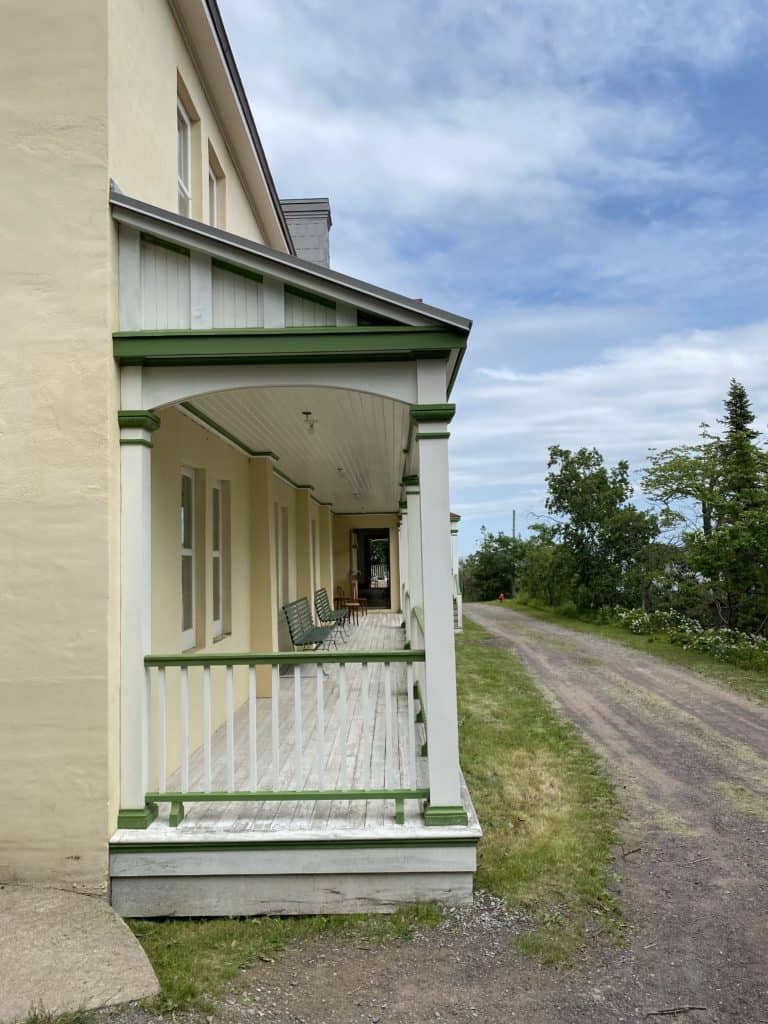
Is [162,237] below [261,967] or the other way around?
the other way around

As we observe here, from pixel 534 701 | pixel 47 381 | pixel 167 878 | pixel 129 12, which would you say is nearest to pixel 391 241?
pixel 534 701

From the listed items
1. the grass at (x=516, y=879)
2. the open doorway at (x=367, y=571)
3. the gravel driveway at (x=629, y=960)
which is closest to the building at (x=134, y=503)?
the grass at (x=516, y=879)

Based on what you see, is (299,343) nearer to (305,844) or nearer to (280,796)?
(280,796)

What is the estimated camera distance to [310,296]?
4.48m

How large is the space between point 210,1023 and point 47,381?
11.4ft

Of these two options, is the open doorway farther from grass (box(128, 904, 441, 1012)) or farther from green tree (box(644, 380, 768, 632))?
grass (box(128, 904, 441, 1012))

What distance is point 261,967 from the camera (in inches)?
139

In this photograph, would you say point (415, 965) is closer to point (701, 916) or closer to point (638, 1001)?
point (638, 1001)

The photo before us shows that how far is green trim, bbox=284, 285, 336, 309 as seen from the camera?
4.46m

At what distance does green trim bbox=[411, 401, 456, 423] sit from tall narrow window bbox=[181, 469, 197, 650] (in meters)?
2.75

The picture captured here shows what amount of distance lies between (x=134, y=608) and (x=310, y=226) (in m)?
10.8

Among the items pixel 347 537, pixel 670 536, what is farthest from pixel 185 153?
pixel 670 536

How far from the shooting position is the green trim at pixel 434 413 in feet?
14.5

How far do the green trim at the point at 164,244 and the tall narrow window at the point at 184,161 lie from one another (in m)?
2.16
